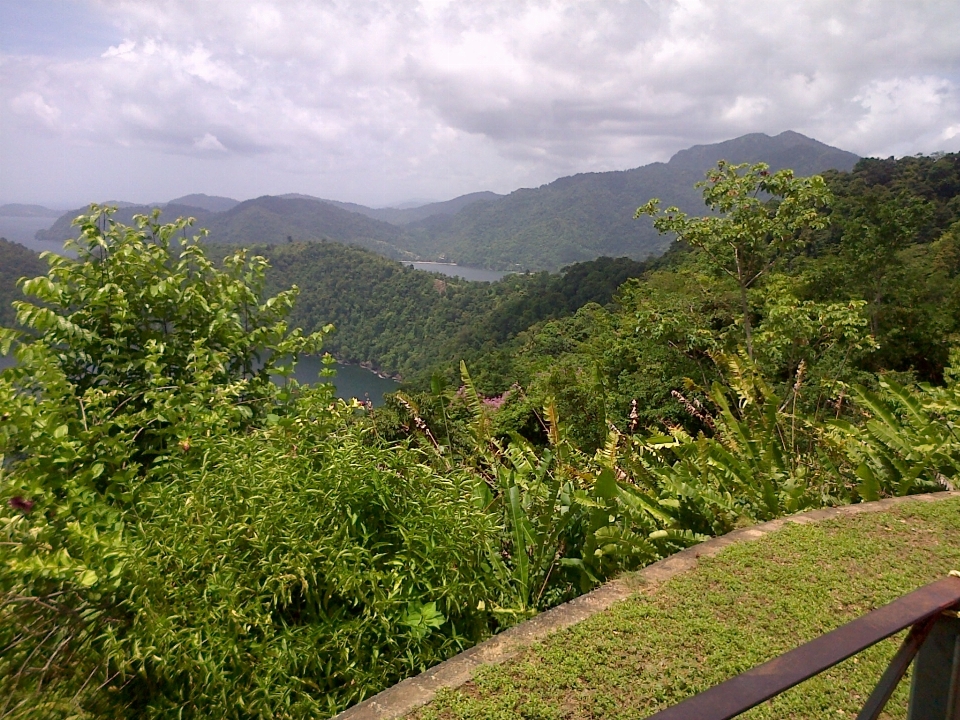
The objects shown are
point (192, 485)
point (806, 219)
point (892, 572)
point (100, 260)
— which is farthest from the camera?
point (806, 219)

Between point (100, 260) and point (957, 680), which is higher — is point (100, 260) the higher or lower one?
the higher one

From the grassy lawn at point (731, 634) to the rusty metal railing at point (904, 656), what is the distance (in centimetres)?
91

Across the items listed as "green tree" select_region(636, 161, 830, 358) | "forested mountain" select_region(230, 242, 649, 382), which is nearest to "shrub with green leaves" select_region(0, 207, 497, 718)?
"green tree" select_region(636, 161, 830, 358)

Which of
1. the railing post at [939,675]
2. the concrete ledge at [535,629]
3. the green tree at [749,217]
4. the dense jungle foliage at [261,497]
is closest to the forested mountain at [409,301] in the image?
the green tree at [749,217]

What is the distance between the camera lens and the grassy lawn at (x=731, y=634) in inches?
75.9

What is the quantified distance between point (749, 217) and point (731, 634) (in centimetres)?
739

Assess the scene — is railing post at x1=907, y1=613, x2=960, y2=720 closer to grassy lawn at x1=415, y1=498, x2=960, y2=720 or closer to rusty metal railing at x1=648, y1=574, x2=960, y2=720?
rusty metal railing at x1=648, y1=574, x2=960, y2=720

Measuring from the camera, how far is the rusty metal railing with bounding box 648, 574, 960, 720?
3.03ft

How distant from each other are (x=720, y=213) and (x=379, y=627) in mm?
8412

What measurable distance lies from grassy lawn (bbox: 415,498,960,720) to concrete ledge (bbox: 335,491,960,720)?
51 millimetres

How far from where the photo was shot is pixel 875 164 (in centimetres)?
4500

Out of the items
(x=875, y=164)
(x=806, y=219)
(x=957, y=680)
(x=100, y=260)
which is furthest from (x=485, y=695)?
(x=875, y=164)

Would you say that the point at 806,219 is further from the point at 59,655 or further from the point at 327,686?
the point at 59,655

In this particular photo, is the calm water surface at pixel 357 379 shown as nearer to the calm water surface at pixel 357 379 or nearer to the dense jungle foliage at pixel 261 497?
the calm water surface at pixel 357 379
